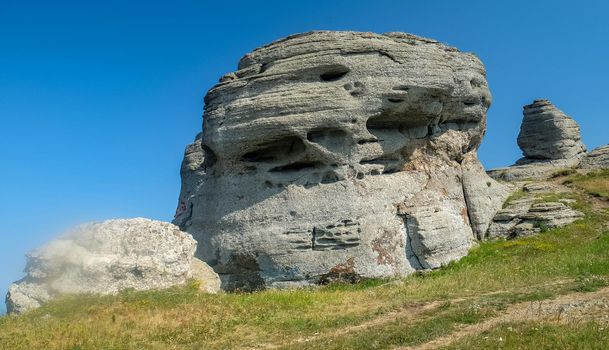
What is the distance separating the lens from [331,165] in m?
24.7

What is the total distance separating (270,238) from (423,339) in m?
12.1

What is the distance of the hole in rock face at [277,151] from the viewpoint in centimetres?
2522

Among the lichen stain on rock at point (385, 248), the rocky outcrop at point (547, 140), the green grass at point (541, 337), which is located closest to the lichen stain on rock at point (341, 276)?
the lichen stain on rock at point (385, 248)

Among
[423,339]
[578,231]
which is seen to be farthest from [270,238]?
[578,231]

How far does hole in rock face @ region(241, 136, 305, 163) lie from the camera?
82.7 feet

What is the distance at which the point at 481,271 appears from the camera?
70.4 feet

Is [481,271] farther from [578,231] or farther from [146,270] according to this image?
[146,270]

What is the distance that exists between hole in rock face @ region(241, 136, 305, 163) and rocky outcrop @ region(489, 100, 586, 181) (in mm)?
26287

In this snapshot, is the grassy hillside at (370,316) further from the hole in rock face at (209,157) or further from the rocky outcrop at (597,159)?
the rocky outcrop at (597,159)

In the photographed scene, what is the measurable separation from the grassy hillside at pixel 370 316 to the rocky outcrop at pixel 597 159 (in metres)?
22.4

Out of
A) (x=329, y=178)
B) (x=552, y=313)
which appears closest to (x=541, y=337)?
(x=552, y=313)

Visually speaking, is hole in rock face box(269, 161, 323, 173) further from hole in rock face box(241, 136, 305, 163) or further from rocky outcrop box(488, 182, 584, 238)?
rocky outcrop box(488, 182, 584, 238)

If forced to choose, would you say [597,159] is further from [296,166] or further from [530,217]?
[296,166]

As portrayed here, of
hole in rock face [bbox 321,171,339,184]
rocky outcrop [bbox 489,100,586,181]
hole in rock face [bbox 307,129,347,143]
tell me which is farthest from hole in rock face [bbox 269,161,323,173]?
rocky outcrop [bbox 489,100,586,181]
